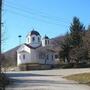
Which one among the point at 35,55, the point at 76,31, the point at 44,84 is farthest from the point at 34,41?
the point at 44,84

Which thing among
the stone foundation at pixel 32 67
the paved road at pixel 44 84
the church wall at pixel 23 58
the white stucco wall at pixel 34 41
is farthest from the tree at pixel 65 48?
the paved road at pixel 44 84

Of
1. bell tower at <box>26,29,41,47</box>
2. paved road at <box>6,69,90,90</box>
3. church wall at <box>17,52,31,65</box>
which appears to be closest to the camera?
paved road at <box>6,69,90,90</box>

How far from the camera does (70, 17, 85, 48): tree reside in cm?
9435

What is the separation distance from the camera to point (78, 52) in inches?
3410

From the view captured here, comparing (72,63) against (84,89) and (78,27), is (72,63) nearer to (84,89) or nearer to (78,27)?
(78,27)

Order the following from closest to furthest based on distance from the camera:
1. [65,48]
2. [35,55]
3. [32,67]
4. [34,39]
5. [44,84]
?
[44,84]
[32,67]
[65,48]
[35,55]
[34,39]

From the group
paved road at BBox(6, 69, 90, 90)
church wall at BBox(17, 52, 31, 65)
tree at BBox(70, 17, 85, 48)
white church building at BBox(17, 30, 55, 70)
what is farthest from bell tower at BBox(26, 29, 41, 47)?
paved road at BBox(6, 69, 90, 90)

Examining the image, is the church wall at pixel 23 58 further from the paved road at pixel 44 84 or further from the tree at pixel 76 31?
the paved road at pixel 44 84

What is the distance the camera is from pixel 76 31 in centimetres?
9806

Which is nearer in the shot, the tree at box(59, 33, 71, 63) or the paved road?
the paved road

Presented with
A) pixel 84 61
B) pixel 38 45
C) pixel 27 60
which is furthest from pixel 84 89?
pixel 38 45

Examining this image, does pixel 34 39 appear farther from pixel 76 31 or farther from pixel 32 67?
pixel 32 67

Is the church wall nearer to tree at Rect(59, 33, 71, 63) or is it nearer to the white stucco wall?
the white stucco wall

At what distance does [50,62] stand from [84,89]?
84.3 metres
